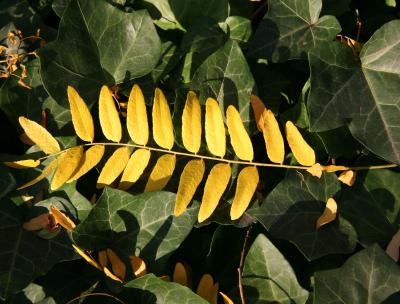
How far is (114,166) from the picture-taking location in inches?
42.7

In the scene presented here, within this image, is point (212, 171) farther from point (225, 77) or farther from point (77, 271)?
point (77, 271)

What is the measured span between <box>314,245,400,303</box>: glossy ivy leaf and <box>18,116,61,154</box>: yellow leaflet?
0.55 metres

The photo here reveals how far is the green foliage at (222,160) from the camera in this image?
104 centimetres

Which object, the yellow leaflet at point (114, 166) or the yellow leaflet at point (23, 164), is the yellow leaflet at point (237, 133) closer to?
the yellow leaflet at point (114, 166)

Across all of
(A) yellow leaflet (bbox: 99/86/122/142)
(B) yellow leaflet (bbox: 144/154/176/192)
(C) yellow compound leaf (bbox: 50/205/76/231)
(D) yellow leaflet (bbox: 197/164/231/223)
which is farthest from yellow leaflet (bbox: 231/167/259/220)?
(C) yellow compound leaf (bbox: 50/205/76/231)

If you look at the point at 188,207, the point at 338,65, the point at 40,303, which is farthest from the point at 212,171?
the point at 40,303

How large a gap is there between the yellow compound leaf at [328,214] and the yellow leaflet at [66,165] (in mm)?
455

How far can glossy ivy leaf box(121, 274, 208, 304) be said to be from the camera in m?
1.02

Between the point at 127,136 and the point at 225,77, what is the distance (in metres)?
0.23

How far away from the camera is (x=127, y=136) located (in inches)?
46.1

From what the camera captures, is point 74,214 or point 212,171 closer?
point 212,171

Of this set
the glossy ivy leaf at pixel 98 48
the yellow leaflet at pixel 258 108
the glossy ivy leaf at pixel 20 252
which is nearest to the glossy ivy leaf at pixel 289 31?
the yellow leaflet at pixel 258 108

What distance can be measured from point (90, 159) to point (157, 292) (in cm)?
28

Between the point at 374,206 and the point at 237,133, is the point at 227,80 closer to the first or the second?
the point at 237,133
